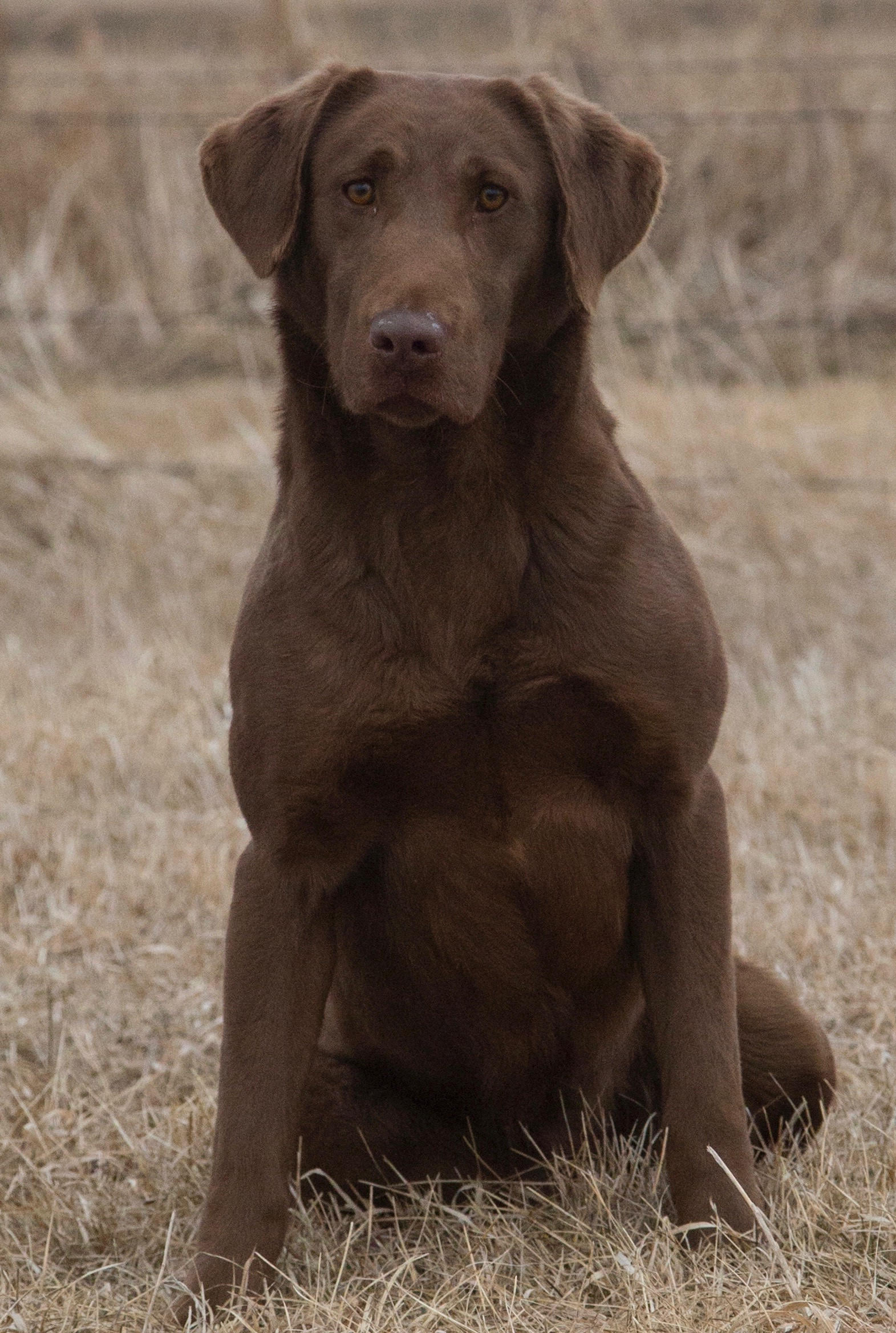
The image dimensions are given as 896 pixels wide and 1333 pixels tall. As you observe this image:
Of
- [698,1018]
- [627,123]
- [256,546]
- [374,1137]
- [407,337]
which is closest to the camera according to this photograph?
[407,337]

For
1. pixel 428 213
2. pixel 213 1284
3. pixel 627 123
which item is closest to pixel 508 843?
pixel 213 1284

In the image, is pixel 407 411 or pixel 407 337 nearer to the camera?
pixel 407 337

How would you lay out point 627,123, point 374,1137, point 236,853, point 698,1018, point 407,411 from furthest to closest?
point 627,123 → point 236,853 → point 374,1137 → point 698,1018 → point 407,411

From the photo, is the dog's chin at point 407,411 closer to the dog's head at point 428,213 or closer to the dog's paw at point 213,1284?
the dog's head at point 428,213

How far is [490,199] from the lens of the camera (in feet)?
7.95

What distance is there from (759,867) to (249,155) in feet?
6.64

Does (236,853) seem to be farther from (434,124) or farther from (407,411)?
(434,124)

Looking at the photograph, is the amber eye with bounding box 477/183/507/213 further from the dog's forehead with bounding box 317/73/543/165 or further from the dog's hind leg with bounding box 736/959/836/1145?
the dog's hind leg with bounding box 736/959/836/1145

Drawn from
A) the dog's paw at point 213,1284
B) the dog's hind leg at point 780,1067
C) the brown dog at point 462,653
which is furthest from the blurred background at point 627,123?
the dog's paw at point 213,1284

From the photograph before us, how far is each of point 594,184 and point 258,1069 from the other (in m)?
1.29

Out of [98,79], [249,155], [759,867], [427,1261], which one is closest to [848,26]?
[98,79]

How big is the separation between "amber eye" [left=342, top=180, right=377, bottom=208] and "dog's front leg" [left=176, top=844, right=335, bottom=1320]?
2.89 feet

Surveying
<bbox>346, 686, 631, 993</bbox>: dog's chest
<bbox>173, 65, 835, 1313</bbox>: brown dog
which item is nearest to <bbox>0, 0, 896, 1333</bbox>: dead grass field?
<bbox>173, 65, 835, 1313</bbox>: brown dog

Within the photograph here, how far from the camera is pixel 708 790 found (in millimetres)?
2508
